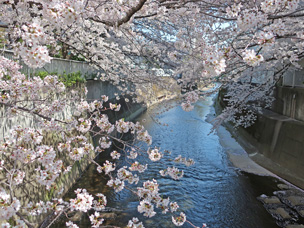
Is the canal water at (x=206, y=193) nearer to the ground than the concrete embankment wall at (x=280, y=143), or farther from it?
nearer to the ground

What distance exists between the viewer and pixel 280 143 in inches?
414

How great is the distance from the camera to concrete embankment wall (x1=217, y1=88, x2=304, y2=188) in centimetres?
922

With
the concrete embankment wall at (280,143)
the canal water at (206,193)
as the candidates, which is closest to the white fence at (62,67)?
the canal water at (206,193)

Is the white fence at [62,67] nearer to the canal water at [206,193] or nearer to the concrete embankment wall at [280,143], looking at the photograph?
the canal water at [206,193]

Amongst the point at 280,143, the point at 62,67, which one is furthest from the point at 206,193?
the point at 62,67

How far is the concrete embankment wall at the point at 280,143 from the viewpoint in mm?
9219

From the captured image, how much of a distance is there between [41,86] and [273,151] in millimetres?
9337

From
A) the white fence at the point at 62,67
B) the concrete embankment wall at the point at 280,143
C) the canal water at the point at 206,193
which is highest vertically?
the white fence at the point at 62,67

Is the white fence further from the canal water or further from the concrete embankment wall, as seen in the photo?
the concrete embankment wall

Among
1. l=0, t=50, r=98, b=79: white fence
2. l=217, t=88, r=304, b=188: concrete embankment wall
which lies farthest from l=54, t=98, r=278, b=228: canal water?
l=0, t=50, r=98, b=79: white fence

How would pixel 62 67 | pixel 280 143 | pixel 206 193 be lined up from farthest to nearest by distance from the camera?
pixel 62 67 < pixel 280 143 < pixel 206 193

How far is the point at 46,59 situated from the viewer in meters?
2.27

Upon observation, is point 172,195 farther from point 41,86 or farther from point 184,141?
point 184,141

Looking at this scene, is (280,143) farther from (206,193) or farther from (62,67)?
(62,67)
